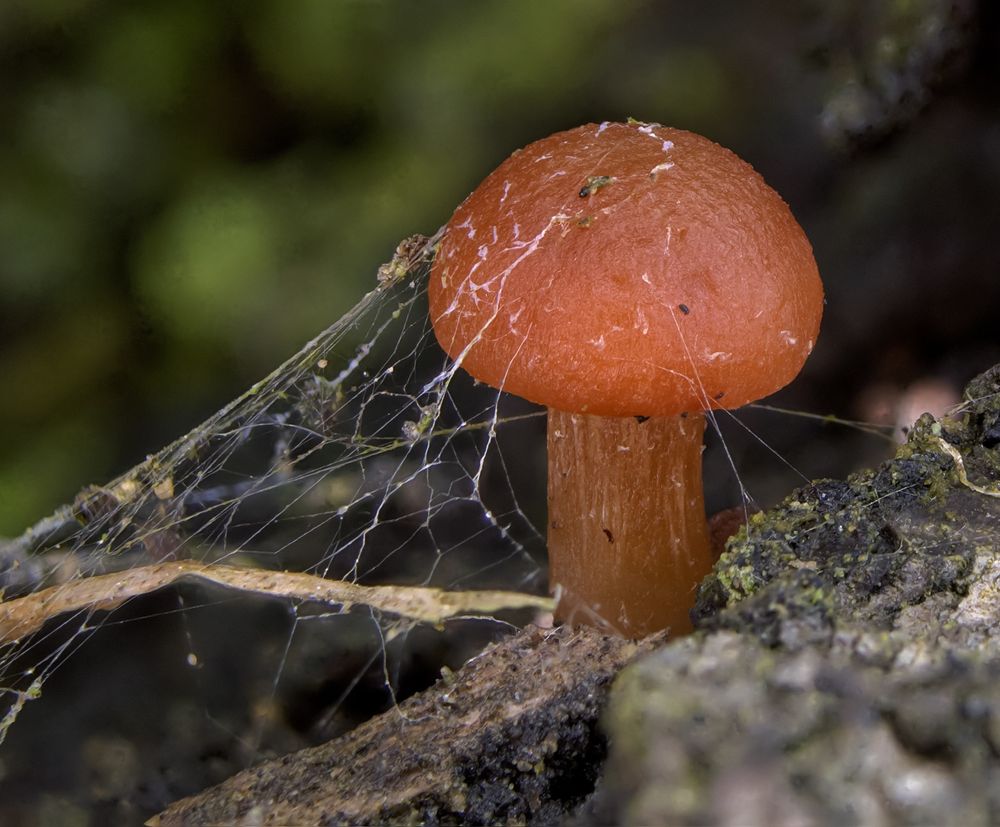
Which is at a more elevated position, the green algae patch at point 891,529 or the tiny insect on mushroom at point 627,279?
the tiny insect on mushroom at point 627,279

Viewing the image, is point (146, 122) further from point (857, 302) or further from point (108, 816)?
point (857, 302)

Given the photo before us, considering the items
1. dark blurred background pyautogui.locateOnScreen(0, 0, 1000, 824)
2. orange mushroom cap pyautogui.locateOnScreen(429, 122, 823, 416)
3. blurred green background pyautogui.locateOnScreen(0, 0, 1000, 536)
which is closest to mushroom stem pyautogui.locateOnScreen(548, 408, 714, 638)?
orange mushroom cap pyautogui.locateOnScreen(429, 122, 823, 416)

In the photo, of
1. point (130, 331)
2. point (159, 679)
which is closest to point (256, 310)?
point (130, 331)

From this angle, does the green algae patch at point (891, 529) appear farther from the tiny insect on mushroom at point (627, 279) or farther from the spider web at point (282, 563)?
the spider web at point (282, 563)

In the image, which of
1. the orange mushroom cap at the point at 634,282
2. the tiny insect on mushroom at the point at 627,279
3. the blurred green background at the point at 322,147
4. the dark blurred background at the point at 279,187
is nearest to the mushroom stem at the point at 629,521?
the tiny insect on mushroom at the point at 627,279

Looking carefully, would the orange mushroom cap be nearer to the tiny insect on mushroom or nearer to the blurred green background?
the tiny insect on mushroom
